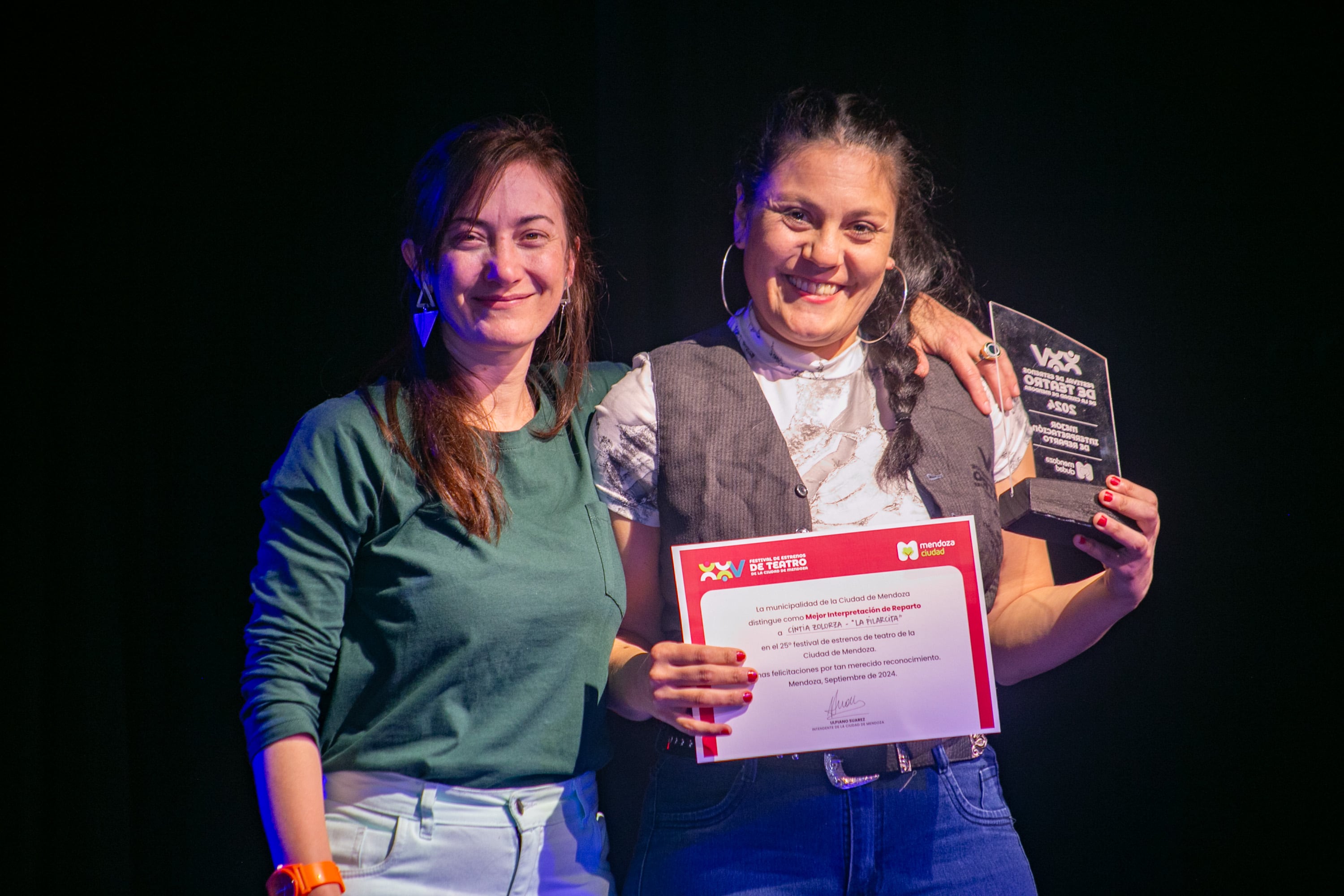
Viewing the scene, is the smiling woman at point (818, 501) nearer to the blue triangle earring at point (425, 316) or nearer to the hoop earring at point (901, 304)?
the hoop earring at point (901, 304)

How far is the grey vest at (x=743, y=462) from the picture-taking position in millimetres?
1651

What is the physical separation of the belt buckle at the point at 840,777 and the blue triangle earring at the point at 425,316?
1026 millimetres

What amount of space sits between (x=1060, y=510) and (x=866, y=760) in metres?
0.50

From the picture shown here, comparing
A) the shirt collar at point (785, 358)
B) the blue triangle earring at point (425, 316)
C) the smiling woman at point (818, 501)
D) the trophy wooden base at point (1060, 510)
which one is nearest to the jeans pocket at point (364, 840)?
the smiling woman at point (818, 501)

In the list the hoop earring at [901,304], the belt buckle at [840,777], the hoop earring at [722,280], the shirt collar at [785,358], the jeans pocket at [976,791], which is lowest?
the jeans pocket at [976,791]

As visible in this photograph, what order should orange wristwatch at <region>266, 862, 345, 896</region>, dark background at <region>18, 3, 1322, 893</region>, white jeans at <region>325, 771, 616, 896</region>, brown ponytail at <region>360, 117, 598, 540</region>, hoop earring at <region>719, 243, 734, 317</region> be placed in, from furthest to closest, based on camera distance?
dark background at <region>18, 3, 1322, 893</region> → hoop earring at <region>719, 243, 734, 317</region> → brown ponytail at <region>360, 117, 598, 540</region> → white jeans at <region>325, 771, 616, 896</region> → orange wristwatch at <region>266, 862, 345, 896</region>

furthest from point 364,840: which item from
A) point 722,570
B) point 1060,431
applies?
point 1060,431

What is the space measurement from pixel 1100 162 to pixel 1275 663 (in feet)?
3.79

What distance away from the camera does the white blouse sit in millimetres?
1679

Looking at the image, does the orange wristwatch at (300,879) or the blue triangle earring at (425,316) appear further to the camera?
the blue triangle earring at (425,316)

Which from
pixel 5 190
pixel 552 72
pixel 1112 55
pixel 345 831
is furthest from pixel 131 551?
pixel 1112 55

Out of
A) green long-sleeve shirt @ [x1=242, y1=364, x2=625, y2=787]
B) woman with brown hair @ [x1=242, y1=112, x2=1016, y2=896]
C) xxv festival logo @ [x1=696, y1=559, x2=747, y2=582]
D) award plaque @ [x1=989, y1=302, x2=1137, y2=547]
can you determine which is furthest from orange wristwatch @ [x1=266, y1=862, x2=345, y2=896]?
award plaque @ [x1=989, y1=302, x2=1137, y2=547]
